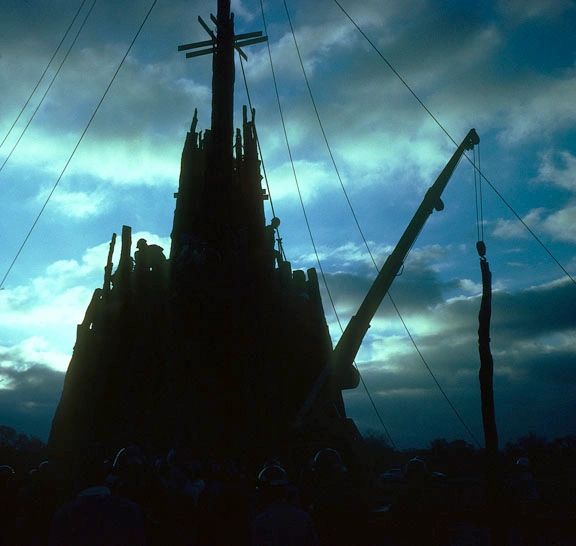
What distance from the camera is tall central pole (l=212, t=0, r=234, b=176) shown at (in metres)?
36.7

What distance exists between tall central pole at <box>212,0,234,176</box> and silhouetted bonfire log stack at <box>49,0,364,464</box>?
0.30 ft

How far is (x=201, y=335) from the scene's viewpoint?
31.2 m

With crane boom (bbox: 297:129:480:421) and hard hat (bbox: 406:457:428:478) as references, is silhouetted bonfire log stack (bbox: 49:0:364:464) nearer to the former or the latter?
crane boom (bbox: 297:129:480:421)

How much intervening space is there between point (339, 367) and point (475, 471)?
2996cm

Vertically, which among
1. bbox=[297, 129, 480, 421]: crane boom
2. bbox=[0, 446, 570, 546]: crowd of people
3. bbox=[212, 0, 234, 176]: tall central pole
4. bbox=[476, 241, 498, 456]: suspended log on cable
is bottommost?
bbox=[0, 446, 570, 546]: crowd of people

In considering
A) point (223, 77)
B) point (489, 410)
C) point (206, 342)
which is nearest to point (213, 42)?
point (223, 77)

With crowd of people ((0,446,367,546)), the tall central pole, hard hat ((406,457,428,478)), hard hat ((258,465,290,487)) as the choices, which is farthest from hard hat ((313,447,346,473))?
the tall central pole

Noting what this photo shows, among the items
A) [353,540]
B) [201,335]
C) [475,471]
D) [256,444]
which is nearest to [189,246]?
[201,335]

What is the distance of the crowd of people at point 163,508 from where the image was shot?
13.1 feet

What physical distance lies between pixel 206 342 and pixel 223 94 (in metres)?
20.0

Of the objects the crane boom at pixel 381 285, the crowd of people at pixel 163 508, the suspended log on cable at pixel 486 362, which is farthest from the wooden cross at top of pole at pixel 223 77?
the crowd of people at pixel 163 508

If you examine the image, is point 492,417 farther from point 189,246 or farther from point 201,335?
point 189,246

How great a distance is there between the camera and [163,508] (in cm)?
742

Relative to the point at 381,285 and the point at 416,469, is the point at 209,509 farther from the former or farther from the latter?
the point at 381,285
